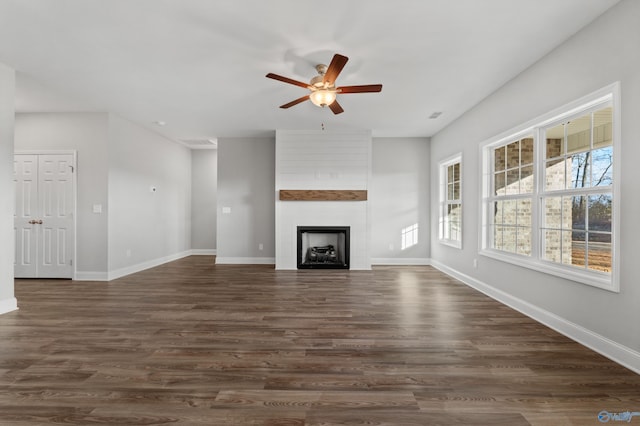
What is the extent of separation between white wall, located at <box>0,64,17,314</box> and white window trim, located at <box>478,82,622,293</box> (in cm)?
576

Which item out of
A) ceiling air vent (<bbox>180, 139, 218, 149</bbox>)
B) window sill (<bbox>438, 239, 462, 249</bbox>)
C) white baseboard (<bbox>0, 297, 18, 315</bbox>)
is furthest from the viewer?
ceiling air vent (<bbox>180, 139, 218, 149</bbox>)

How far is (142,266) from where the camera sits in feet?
20.0

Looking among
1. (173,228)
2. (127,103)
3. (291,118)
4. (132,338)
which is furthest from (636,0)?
(173,228)

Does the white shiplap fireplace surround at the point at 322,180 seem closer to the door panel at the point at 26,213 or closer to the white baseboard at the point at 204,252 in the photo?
the white baseboard at the point at 204,252

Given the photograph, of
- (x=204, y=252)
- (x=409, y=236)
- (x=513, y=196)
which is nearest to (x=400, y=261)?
(x=409, y=236)

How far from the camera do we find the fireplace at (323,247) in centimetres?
621

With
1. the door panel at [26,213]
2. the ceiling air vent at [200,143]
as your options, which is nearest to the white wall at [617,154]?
the ceiling air vent at [200,143]

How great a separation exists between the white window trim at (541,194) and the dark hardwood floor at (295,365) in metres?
0.58

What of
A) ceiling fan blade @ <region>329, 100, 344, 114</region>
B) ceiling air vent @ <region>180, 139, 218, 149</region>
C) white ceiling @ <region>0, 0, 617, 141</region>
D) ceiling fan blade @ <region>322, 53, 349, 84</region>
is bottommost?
ceiling fan blade @ <region>329, 100, 344, 114</region>

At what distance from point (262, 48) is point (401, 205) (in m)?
4.62

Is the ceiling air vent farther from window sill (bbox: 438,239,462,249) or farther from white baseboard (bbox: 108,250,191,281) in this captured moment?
window sill (bbox: 438,239,462,249)

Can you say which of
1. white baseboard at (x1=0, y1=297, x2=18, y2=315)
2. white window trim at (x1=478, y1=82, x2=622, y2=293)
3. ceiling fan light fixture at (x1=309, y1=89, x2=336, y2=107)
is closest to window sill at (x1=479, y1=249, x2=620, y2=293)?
white window trim at (x1=478, y1=82, x2=622, y2=293)

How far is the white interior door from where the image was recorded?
5.13 metres

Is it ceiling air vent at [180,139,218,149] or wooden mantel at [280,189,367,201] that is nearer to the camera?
wooden mantel at [280,189,367,201]
